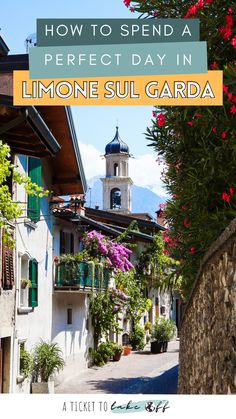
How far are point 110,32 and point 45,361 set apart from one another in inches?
317

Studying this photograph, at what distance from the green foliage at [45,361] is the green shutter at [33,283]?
2.57ft

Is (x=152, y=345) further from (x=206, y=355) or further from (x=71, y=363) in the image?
(x=206, y=355)

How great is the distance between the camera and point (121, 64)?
4.91 metres

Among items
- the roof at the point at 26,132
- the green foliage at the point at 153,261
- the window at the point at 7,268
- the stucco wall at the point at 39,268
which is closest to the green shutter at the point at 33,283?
the stucco wall at the point at 39,268

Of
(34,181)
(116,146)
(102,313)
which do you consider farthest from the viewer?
(102,313)

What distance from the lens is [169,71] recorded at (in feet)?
16.1

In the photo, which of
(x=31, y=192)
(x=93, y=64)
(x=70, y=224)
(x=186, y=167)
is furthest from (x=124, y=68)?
(x=70, y=224)

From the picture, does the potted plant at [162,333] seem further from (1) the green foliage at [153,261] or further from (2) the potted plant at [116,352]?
(2) the potted plant at [116,352]

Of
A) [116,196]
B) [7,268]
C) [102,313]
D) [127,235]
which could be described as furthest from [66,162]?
[127,235]

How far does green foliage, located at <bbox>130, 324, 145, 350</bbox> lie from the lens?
96.3 ft

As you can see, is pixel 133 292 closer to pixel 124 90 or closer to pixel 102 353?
pixel 102 353

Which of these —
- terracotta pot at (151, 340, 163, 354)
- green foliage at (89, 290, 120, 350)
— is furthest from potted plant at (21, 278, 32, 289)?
terracotta pot at (151, 340, 163, 354)

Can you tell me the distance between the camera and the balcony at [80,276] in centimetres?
1680

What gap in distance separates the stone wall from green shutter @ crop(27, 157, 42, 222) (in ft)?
14.0
